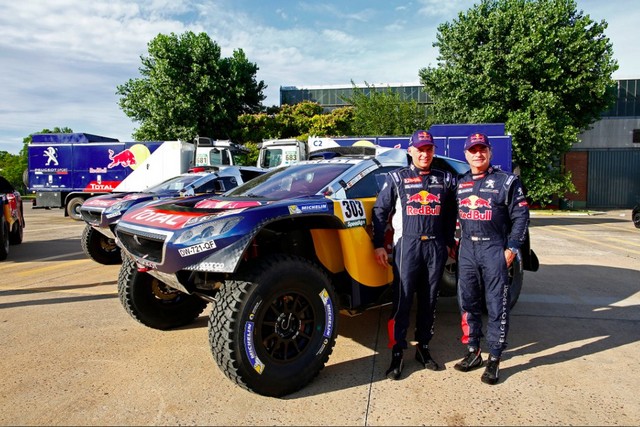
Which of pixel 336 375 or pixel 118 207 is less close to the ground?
pixel 118 207

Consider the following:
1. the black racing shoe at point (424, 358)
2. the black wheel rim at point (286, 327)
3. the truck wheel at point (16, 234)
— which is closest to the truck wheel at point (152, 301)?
the black wheel rim at point (286, 327)

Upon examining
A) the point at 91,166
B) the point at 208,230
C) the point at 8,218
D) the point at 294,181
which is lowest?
the point at 8,218

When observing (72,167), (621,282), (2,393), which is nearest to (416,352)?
(2,393)

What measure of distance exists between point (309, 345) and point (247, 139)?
23.7m

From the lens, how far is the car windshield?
367 cm

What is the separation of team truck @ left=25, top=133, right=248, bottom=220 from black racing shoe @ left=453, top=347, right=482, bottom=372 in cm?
1361

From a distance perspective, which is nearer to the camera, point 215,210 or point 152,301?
point 215,210

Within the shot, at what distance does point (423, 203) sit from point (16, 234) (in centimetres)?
984

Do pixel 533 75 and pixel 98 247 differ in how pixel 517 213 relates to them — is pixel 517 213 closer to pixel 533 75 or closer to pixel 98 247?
pixel 98 247

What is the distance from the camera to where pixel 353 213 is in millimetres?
3453

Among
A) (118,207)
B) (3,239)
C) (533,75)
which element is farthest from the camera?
(533,75)

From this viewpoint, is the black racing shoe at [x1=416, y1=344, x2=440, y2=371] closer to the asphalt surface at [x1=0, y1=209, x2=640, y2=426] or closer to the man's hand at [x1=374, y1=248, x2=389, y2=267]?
the asphalt surface at [x1=0, y1=209, x2=640, y2=426]

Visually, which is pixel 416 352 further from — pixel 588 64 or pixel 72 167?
pixel 588 64

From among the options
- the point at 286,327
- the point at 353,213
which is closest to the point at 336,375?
the point at 286,327
